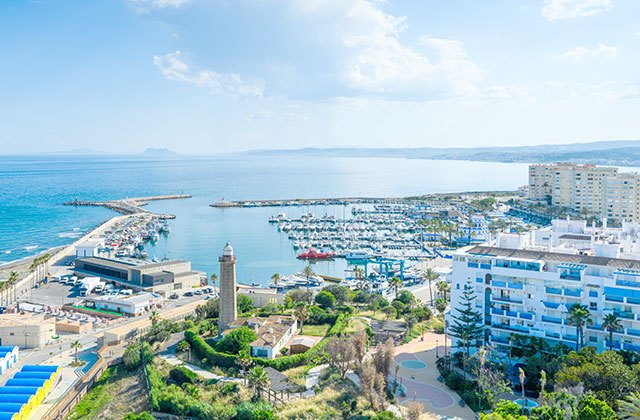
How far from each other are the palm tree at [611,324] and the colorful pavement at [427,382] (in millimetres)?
7997

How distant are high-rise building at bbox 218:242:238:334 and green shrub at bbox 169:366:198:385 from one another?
5.74 metres

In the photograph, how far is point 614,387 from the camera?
21750 millimetres

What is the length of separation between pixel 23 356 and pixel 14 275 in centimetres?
1413

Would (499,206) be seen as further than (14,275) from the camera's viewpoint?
Yes

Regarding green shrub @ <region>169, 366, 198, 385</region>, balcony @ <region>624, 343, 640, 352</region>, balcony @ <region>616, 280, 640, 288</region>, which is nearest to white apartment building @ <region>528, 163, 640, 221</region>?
balcony @ <region>616, 280, 640, 288</region>

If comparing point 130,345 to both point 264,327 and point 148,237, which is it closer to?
point 264,327

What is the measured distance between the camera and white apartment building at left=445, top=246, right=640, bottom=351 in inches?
1039

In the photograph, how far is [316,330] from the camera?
35.3m

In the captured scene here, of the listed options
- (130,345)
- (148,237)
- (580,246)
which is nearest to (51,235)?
(148,237)

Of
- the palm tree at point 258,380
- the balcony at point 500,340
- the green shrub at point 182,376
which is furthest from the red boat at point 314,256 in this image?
the palm tree at point 258,380

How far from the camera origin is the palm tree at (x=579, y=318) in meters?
26.0

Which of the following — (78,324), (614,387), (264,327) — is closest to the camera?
(614,387)

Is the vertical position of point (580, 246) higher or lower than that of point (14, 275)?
higher

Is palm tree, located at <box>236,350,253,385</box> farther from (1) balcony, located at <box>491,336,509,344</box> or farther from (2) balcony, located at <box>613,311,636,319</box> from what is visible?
(2) balcony, located at <box>613,311,636,319</box>
